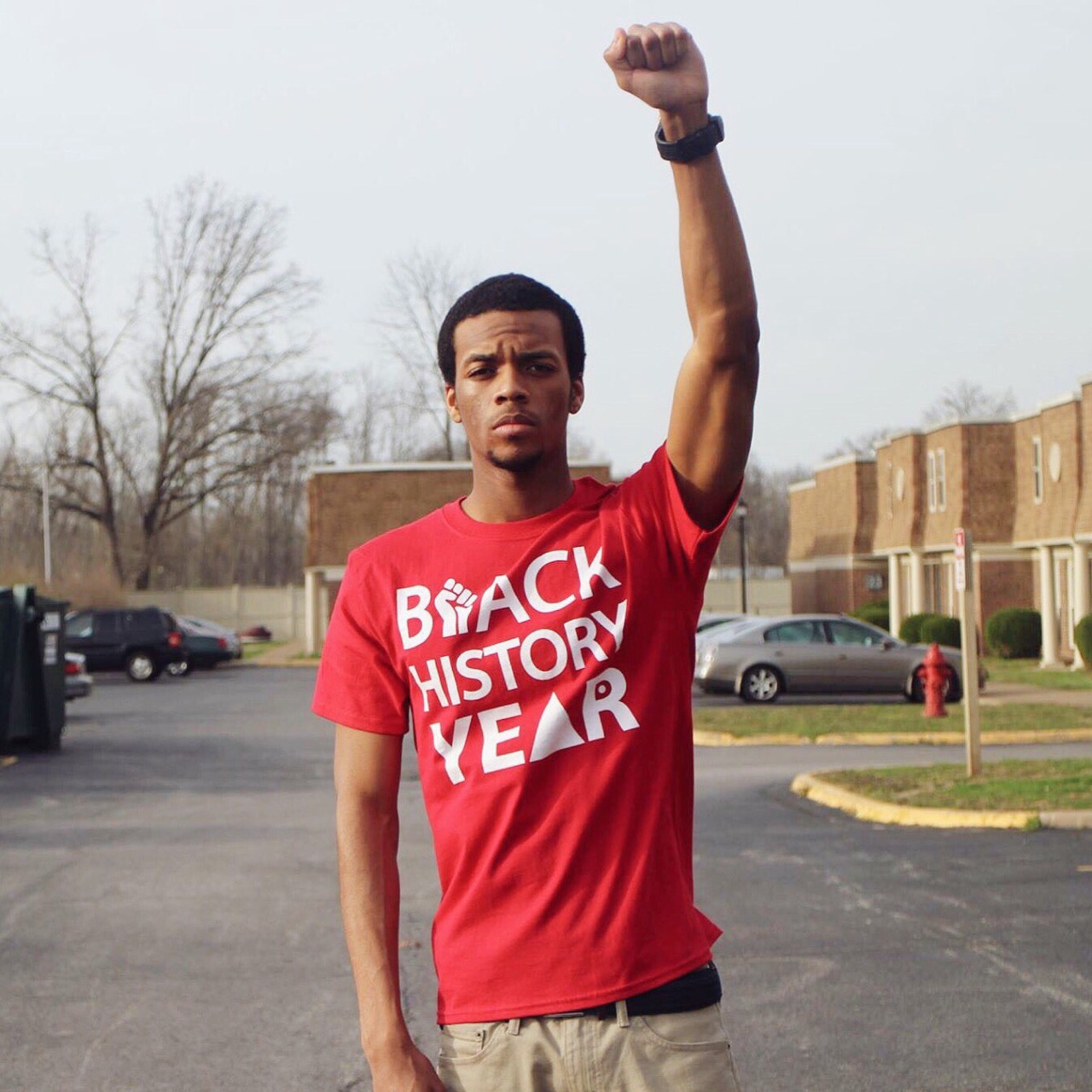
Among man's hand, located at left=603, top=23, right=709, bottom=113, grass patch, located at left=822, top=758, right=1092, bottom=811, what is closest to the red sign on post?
A: grass patch, located at left=822, top=758, right=1092, bottom=811

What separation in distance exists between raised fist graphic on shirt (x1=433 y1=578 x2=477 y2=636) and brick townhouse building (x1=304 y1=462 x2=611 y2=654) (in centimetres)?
4763

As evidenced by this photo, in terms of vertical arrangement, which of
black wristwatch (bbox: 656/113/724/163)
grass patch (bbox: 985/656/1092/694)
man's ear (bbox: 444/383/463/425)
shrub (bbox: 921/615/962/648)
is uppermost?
black wristwatch (bbox: 656/113/724/163)

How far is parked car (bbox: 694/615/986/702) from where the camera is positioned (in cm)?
2548

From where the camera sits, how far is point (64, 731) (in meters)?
22.2

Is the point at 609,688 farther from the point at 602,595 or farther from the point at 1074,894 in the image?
the point at 1074,894

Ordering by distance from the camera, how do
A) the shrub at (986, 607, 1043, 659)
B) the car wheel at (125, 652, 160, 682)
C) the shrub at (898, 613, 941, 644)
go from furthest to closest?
the shrub at (898, 613, 941, 644)
the shrub at (986, 607, 1043, 659)
the car wheel at (125, 652, 160, 682)

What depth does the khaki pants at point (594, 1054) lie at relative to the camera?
2.60 m

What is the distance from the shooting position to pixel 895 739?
19812 mm

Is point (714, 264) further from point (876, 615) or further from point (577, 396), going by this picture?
point (876, 615)

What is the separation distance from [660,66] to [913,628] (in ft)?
135

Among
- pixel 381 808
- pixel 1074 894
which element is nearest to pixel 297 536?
pixel 1074 894

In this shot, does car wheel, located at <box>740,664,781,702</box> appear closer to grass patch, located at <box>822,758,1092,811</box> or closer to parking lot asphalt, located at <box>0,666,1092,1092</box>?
grass patch, located at <box>822,758,1092,811</box>

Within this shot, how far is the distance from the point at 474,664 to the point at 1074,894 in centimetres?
714

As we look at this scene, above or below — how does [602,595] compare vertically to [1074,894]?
above
